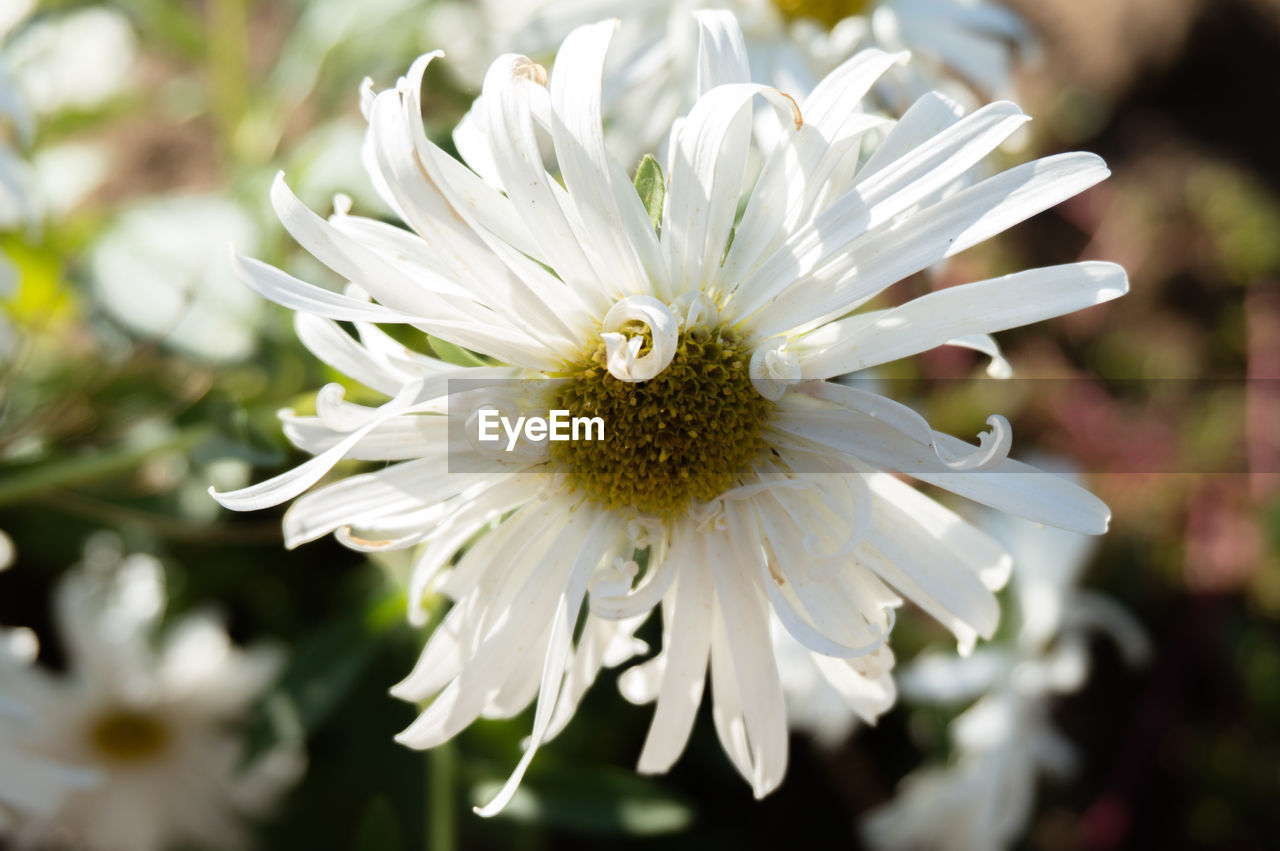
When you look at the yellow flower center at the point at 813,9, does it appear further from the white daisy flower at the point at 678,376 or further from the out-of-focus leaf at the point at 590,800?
the out-of-focus leaf at the point at 590,800

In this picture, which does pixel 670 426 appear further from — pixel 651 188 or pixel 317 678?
pixel 317 678

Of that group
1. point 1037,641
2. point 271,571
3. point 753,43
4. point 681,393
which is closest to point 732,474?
point 681,393

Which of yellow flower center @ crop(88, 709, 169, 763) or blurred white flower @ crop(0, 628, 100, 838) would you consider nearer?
blurred white flower @ crop(0, 628, 100, 838)

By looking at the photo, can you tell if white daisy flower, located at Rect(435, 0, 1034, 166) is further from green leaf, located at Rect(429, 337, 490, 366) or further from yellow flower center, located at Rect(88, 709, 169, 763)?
yellow flower center, located at Rect(88, 709, 169, 763)

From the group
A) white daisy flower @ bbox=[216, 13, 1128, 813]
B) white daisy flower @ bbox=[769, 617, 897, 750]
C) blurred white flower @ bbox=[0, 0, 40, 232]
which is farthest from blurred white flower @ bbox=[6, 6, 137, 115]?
white daisy flower @ bbox=[769, 617, 897, 750]

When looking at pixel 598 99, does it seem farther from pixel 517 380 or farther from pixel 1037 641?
pixel 1037 641

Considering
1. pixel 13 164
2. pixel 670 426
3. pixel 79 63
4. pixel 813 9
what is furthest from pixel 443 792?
pixel 79 63
